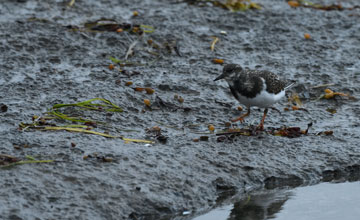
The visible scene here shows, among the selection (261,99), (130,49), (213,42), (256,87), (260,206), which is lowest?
(260,206)

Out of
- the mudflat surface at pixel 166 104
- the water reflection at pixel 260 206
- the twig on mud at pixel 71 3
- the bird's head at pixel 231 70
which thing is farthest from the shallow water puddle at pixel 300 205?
the twig on mud at pixel 71 3

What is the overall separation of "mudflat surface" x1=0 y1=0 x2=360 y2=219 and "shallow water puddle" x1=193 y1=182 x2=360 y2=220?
15 cm

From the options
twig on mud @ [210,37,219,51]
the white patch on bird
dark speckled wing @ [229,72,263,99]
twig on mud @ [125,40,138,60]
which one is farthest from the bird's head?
twig on mud @ [210,37,219,51]

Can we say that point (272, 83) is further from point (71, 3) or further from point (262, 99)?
point (71, 3)

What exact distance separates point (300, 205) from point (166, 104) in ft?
7.56

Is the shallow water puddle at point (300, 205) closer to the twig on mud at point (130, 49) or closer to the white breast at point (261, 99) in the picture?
the white breast at point (261, 99)

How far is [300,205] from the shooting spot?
20.6ft

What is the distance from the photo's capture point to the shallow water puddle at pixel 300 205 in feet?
19.8

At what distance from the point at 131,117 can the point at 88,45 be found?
228cm

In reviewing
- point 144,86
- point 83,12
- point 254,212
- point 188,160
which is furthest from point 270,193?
point 83,12

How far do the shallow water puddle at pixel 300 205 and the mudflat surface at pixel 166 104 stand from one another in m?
0.15

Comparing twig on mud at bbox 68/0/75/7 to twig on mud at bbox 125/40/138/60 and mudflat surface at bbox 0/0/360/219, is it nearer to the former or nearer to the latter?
mudflat surface at bbox 0/0/360/219

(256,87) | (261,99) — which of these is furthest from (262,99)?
(256,87)

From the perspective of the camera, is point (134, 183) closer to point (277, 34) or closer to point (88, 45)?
point (88, 45)
